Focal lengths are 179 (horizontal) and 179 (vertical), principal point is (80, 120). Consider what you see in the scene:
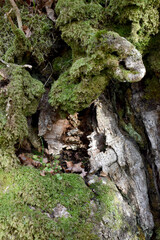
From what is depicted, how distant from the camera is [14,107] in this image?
2.51m

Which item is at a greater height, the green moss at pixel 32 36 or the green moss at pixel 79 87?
the green moss at pixel 32 36

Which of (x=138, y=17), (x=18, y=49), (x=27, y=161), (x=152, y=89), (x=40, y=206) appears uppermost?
(x=18, y=49)

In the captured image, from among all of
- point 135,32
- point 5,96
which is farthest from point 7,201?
point 135,32

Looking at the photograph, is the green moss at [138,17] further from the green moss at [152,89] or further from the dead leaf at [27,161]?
the dead leaf at [27,161]

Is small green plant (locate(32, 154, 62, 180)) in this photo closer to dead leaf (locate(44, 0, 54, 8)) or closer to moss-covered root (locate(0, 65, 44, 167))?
moss-covered root (locate(0, 65, 44, 167))

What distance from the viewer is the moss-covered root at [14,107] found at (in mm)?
2400

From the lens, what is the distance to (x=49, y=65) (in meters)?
3.33

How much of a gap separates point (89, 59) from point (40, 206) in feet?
6.65

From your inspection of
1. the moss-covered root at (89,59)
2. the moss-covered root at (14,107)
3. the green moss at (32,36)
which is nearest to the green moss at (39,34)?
the green moss at (32,36)

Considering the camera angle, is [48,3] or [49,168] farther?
[48,3]

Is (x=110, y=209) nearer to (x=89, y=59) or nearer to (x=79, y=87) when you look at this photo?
(x=79, y=87)

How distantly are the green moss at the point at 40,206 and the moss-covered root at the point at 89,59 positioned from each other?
3.80 feet

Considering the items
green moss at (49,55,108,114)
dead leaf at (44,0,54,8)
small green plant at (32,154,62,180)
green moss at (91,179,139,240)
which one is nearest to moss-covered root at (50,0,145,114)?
green moss at (49,55,108,114)

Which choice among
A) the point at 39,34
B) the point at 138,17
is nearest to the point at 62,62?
the point at 39,34
